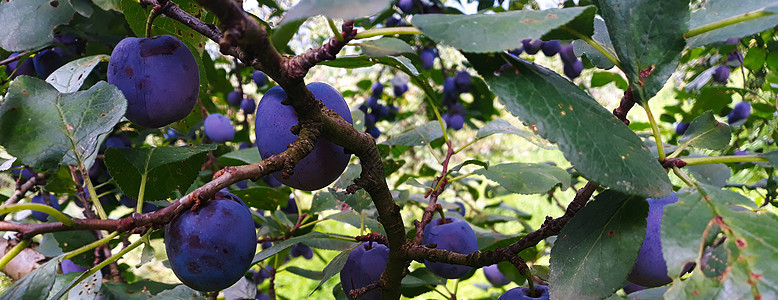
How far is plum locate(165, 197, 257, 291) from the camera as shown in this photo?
20.3 inches

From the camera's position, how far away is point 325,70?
4352 millimetres

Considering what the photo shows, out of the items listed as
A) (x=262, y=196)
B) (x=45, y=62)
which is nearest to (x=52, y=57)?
(x=45, y=62)

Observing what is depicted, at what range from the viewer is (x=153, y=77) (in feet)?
1.93

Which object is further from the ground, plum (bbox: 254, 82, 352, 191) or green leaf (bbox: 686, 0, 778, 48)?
green leaf (bbox: 686, 0, 778, 48)

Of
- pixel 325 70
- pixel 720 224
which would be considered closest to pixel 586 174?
pixel 720 224

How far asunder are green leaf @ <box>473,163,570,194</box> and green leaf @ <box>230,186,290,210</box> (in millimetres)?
335

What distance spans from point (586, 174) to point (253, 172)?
256 millimetres

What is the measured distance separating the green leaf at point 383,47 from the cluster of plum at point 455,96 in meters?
1.45

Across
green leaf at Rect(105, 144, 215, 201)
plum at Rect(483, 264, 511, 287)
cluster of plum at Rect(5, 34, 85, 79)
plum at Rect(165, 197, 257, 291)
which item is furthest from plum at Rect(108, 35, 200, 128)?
plum at Rect(483, 264, 511, 287)

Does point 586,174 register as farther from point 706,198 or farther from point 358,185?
point 358,185

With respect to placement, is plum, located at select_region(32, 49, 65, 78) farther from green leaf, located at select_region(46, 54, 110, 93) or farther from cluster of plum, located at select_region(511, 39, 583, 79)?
cluster of plum, located at select_region(511, 39, 583, 79)

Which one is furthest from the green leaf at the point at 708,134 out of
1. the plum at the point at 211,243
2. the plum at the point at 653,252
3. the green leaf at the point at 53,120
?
the green leaf at the point at 53,120

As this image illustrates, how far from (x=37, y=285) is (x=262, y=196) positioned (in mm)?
369

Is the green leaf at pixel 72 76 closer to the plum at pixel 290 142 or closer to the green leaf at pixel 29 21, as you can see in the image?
the green leaf at pixel 29 21
